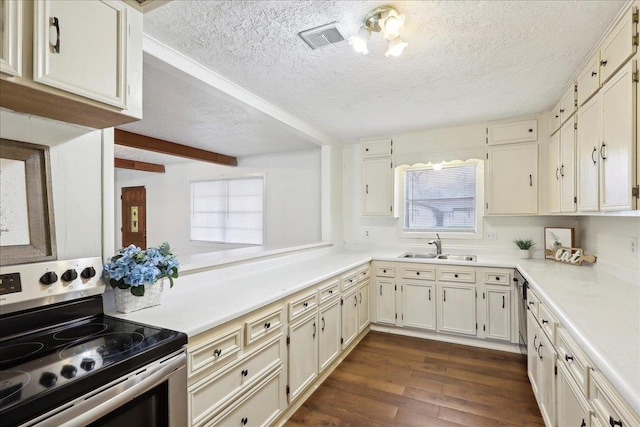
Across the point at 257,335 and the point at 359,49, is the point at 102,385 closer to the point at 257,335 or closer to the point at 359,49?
the point at 257,335

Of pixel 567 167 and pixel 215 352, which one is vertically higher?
pixel 567 167

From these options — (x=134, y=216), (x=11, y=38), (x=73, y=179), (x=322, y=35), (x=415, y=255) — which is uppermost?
(x=322, y=35)

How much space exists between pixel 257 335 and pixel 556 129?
3.19 m

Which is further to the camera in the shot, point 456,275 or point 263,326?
point 456,275

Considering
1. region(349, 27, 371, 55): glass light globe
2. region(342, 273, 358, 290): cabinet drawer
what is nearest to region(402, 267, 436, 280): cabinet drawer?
region(342, 273, 358, 290): cabinet drawer

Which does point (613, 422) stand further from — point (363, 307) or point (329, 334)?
point (363, 307)

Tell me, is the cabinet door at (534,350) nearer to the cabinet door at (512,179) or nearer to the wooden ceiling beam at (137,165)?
the cabinet door at (512,179)

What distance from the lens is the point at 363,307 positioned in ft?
11.2

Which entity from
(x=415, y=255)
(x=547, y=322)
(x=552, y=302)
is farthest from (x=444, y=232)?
(x=552, y=302)

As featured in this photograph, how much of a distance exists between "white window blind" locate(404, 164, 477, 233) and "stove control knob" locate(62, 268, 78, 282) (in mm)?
3538

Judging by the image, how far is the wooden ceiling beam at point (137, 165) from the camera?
5598 mm

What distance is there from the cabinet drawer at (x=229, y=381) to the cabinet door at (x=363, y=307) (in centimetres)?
151

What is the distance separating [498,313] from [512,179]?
1425 mm

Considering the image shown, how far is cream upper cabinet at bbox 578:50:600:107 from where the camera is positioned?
1.93 meters
